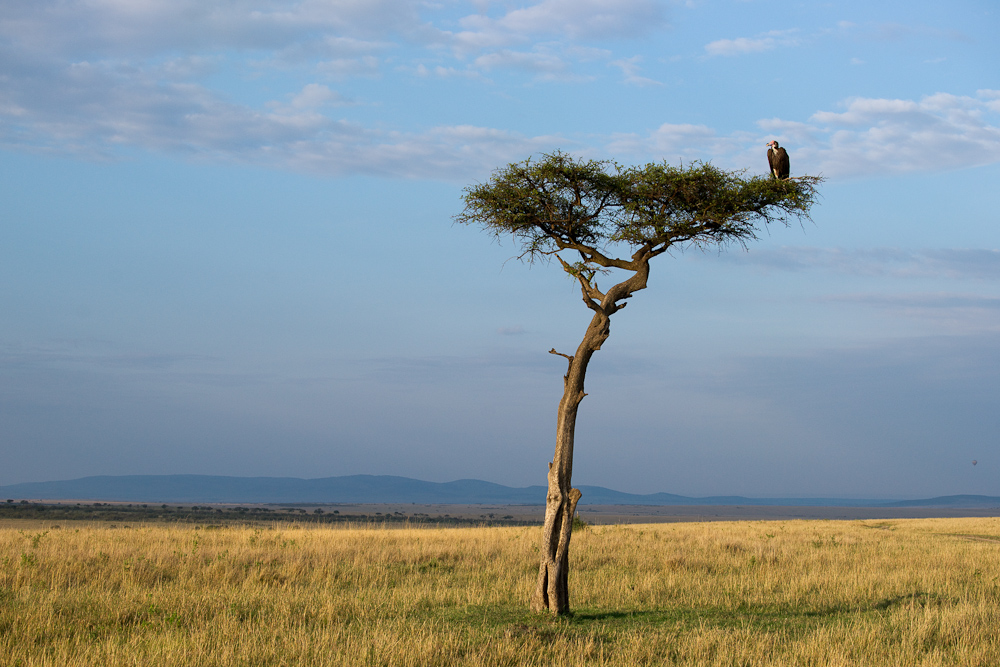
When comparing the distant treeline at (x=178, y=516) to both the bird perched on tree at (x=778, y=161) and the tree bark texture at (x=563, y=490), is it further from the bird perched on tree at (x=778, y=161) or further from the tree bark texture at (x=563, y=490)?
the bird perched on tree at (x=778, y=161)

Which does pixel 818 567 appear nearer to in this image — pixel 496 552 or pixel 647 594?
pixel 647 594

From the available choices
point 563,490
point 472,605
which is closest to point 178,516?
point 472,605

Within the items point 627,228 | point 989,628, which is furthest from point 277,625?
point 989,628

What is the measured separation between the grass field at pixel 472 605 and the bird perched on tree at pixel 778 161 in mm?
6882

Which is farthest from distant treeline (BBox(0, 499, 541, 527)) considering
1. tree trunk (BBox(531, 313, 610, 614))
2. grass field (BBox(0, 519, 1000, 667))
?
tree trunk (BBox(531, 313, 610, 614))

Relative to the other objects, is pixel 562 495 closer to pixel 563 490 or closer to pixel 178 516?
pixel 563 490

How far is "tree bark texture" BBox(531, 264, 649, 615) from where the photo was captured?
11.5 m

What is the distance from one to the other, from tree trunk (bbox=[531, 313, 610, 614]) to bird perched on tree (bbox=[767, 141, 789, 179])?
3.99m

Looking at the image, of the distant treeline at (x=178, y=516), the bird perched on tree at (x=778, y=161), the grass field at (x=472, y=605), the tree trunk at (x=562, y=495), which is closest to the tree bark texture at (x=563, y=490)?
the tree trunk at (x=562, y=495)

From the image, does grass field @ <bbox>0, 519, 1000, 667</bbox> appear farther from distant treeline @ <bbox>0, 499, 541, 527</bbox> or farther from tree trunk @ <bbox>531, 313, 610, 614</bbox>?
distant treeline @ <bbox>0, 499, 541, 527</bbox>

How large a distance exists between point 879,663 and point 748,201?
713 cm

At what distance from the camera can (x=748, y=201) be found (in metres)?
13.2

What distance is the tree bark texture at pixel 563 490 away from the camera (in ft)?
37.8

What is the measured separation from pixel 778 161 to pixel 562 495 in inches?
255
